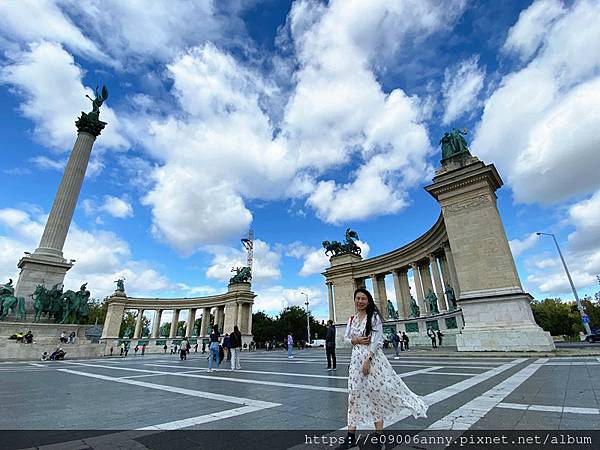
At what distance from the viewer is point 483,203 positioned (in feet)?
62.1

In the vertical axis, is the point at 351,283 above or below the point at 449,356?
above

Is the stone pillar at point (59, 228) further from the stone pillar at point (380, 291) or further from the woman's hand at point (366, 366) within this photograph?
the woman's hand at point (366, 366)

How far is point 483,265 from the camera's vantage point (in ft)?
58.9

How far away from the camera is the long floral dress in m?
3.26

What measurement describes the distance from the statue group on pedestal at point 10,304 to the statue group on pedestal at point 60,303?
85cm

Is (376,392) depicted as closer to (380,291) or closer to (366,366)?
(366,366)

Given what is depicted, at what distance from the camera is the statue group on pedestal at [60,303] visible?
24.3 metres

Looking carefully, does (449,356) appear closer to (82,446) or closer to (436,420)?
(436,420)

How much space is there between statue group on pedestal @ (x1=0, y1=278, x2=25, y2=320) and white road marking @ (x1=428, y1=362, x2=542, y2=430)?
102 feet

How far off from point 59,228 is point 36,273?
4673 mm

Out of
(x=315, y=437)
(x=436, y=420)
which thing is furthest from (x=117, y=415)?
(x=436, y=420)

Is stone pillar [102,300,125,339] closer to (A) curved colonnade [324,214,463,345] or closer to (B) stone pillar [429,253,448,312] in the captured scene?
(A) curved colonnade [324,214,463,345]

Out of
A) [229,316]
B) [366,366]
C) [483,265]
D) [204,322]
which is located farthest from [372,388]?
[204,322]

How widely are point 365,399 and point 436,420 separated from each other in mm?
1543
